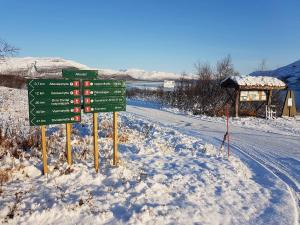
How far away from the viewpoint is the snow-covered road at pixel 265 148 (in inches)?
295

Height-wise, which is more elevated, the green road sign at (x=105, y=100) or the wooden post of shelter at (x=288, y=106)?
the green road sign at (x=105, y=100)

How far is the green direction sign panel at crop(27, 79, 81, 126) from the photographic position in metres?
5.93

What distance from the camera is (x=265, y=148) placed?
11.0 metres

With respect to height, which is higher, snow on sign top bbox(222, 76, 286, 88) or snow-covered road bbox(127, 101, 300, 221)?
snow on sign top bbox(222, 76, 286, 88)

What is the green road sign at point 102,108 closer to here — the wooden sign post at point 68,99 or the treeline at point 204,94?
the wooden sign post at point 68,99

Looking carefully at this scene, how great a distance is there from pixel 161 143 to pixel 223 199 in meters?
4.88

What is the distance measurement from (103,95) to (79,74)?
2.46ft

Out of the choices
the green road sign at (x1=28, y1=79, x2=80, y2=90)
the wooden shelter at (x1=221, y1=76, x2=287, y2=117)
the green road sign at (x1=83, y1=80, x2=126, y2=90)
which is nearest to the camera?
the green road sign at (x1=28, y1=79, x2=80, y2=90)

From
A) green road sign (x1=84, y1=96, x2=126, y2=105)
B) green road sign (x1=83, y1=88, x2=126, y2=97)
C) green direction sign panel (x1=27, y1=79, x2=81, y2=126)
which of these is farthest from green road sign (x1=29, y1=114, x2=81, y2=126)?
green road sign (x1=83, y1=88, x2=126, y2=97)

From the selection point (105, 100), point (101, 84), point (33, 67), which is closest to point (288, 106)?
point (105, 100)

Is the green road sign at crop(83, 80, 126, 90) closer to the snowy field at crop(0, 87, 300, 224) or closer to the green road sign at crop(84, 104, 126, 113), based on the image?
the green road sign at crop(84, 104, 126, 113)

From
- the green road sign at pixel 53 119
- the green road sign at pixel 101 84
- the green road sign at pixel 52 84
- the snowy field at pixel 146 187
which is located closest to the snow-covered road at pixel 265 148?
the snowy field at pixel 146 187

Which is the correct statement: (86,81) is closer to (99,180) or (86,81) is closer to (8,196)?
(99,180)

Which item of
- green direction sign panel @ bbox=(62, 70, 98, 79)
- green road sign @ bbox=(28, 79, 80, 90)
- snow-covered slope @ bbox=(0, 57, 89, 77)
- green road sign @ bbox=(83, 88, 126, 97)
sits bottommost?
green road sign @ bbox=(83, 88, 126, 97)
